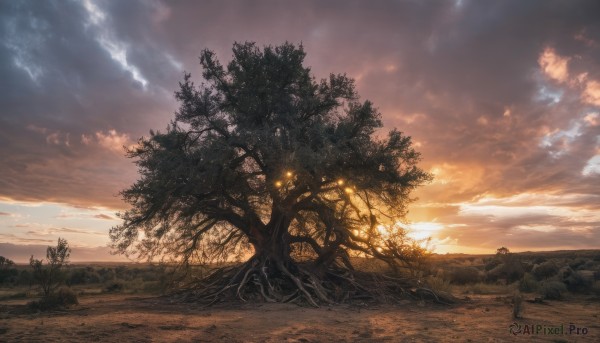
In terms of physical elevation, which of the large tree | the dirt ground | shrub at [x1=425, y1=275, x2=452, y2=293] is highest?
the large tree

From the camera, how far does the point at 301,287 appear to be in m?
16.0

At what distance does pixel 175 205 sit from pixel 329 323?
31.3 feet

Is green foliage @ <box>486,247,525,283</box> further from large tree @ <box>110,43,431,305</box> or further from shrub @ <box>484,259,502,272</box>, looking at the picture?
large tree @ <box>110,43,431,305</box>

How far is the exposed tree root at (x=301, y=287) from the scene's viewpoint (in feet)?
52.7

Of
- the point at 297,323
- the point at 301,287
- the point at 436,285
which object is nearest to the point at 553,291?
the point at 436,285

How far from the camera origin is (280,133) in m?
16.1

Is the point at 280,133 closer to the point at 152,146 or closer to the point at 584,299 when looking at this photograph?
the point at 152,146

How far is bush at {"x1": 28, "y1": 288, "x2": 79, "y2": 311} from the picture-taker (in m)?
14.0

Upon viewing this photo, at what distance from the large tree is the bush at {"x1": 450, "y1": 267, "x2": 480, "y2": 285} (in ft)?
33.7

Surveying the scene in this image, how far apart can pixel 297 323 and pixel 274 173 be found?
20.3 feet

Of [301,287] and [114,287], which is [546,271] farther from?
[114,287]

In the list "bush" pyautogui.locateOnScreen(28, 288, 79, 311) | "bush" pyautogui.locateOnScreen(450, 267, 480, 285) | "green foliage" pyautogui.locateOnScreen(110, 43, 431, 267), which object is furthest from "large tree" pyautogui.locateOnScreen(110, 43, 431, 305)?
"bush" pyautogui.locateOnScreen(450, 267, 480, 285)

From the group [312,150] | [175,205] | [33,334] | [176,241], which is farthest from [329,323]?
[176,241]

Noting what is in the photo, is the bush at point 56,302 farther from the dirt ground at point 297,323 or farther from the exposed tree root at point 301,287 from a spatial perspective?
the exposed tree root at point 301,287
